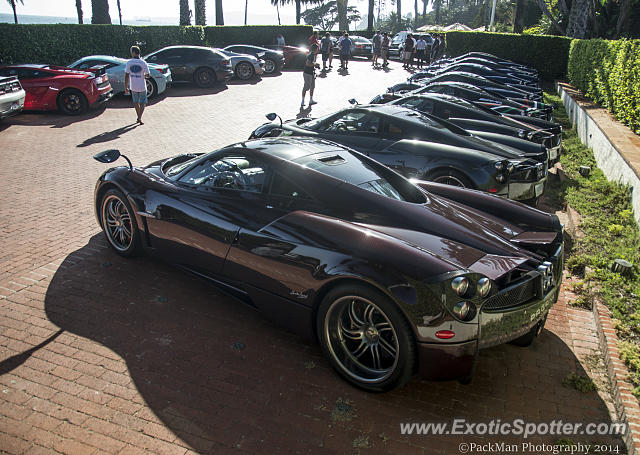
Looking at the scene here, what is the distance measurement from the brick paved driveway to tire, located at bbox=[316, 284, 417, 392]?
0.50 feet

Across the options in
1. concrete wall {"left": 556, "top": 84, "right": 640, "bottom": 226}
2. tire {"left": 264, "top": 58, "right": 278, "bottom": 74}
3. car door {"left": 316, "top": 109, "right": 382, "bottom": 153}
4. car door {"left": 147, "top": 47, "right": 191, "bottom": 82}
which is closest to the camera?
concrete wall {"left": 556, "top": 84, "right": 640, "bottom": 226}

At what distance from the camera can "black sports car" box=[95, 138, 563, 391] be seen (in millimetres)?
3301

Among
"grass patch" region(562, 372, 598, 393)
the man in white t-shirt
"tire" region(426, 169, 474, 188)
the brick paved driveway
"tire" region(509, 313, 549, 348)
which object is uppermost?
the man in white t-shirt

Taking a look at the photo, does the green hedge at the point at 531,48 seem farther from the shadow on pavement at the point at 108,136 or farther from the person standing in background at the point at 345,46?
the shadow on pavement at the point at 108,136

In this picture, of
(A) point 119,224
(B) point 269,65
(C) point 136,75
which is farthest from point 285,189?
(B) point 269,65

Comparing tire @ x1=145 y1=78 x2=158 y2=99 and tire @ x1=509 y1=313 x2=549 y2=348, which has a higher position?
tire @ x1=145 y1=78 x2=158 y2=99

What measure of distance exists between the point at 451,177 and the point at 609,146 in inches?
146

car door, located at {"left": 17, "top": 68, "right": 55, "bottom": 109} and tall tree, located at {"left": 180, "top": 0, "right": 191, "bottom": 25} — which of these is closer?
car door, located at {"left": 17, "top": 68, "right": 55, "bottom": 109}

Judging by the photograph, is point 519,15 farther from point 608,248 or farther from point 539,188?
point 608,248

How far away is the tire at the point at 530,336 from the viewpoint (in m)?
3.86

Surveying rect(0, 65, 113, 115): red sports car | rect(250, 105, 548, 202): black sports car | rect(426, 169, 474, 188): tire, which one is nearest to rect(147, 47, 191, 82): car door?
rect(0, 65, 113, 115): red sports car

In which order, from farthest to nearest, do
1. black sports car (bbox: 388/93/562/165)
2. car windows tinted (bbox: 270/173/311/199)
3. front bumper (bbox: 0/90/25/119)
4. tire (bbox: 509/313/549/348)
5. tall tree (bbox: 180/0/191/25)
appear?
tall tree (bbox: 180/0/191/25) → front bumper (bbox: 0/90/25/119) → black sports car (bbox: 388/93/562/165) → car windows tinted (bbox: 270/173/311/199) → tire (bbox: 509/313/549/348)

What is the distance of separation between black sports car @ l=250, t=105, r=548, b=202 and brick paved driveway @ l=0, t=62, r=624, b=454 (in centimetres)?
228

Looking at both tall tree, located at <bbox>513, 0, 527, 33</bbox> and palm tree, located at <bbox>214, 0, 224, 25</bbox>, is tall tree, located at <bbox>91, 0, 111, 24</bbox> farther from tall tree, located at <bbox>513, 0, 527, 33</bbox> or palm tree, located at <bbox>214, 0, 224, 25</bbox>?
tall tree, located at <bbox>513, 0, 527, 33</bbox>
